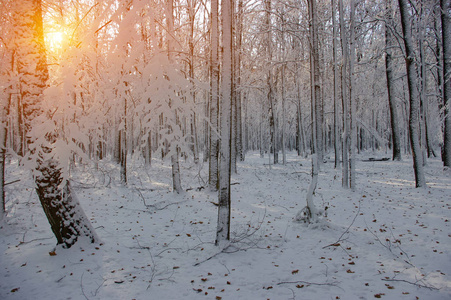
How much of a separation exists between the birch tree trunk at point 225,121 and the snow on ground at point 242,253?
51cm

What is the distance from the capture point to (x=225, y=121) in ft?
16.7

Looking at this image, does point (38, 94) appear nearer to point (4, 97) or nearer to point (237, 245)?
point (4, 97)

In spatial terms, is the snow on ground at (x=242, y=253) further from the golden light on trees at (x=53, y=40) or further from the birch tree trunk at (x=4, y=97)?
the golden light on trees at (x=53, y=40)

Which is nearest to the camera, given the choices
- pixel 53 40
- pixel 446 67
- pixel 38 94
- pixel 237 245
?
pixel 38 94

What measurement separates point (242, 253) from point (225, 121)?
8.56ft

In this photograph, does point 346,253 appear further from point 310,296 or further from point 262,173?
point 262,173

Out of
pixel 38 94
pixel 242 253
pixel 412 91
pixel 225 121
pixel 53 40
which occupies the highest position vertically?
pixel 53 40

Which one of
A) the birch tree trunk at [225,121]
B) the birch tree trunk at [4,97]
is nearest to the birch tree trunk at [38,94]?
the birch tree trunk at [4,97]

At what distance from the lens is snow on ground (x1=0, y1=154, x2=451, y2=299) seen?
375cm

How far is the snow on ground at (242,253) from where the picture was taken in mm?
3746

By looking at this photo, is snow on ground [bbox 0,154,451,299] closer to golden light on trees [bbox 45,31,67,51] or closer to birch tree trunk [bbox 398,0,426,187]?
birch tree trunk [bbox 398,0,426,187]

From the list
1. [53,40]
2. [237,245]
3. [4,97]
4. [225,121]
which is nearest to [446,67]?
[225,121]

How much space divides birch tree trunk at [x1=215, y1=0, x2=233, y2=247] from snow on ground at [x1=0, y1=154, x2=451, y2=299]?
0.51 meters

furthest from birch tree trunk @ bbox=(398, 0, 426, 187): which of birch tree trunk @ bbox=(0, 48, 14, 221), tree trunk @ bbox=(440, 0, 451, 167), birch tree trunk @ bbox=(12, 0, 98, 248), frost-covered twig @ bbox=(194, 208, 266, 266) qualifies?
birch tree trunk @ bbox=(0, 48, 14, 221)
